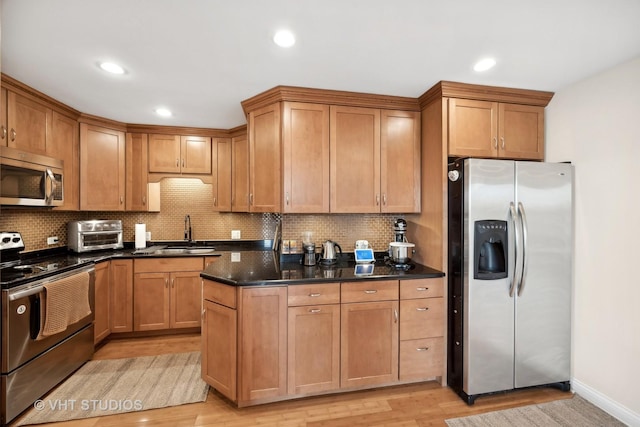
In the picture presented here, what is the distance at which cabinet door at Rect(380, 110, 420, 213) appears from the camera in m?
2.70

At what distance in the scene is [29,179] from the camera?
8.02 feet

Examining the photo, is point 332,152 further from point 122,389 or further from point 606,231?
point 122,389

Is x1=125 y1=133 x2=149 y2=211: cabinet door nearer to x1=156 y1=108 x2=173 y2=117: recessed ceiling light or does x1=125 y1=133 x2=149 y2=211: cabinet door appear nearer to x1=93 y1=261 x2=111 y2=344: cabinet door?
x1=156 y1=108 x2=173 y2=117: recessed ceiling light

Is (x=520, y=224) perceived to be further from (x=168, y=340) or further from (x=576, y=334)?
(x=168, y=340)

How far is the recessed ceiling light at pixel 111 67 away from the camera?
83.4 inches

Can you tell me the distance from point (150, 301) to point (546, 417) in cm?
374

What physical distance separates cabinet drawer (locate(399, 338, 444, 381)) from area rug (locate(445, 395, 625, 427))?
1.22ft

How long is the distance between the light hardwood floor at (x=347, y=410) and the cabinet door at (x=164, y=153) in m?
2.54

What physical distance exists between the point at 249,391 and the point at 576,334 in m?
2.61

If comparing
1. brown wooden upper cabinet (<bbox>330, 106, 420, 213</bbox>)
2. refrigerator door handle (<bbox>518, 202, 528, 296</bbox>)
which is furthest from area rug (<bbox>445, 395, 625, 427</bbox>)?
brown wooden upper cabinet (<bbox>330, 106, 420, 213</bbox>)

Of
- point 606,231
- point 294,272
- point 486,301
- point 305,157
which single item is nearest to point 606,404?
point 486,301

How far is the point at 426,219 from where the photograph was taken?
269cm

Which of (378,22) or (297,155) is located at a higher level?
(378,22)

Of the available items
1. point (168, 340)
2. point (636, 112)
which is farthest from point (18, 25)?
point (636, 112)
